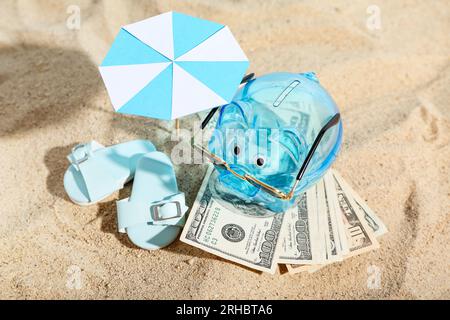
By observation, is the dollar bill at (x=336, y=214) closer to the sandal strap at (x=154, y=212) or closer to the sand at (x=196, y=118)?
the sand at (x=196, y=118)

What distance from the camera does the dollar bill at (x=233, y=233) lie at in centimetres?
129

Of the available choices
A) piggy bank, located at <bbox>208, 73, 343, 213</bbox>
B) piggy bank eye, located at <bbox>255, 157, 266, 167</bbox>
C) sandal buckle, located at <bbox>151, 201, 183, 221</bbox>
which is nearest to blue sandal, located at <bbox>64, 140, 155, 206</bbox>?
sandal buckle, located at <bbox>151, 201, 183, 221</bbox>

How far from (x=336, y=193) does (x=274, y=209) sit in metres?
0.23

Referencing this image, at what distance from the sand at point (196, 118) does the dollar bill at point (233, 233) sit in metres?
0.07

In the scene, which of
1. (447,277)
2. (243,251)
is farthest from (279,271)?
(447,277)

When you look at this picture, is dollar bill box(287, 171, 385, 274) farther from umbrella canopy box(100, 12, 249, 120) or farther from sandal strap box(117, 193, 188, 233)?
umbrella canopy box(100, 12, 249, 120)

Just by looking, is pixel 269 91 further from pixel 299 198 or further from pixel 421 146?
pixel 421 146

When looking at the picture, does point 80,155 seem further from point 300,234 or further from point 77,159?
point 300,234

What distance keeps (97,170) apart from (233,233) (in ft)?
1.64

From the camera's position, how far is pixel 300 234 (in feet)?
4.46

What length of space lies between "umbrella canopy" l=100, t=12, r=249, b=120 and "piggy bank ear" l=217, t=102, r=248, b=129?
0.39 feet

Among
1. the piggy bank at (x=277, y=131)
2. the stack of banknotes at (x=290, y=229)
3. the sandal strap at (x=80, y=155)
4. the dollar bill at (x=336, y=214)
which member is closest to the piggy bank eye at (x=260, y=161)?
the piggy bank at (x=277, y=131)

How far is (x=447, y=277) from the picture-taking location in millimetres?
1361

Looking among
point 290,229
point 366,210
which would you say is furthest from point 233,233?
point 366,210
